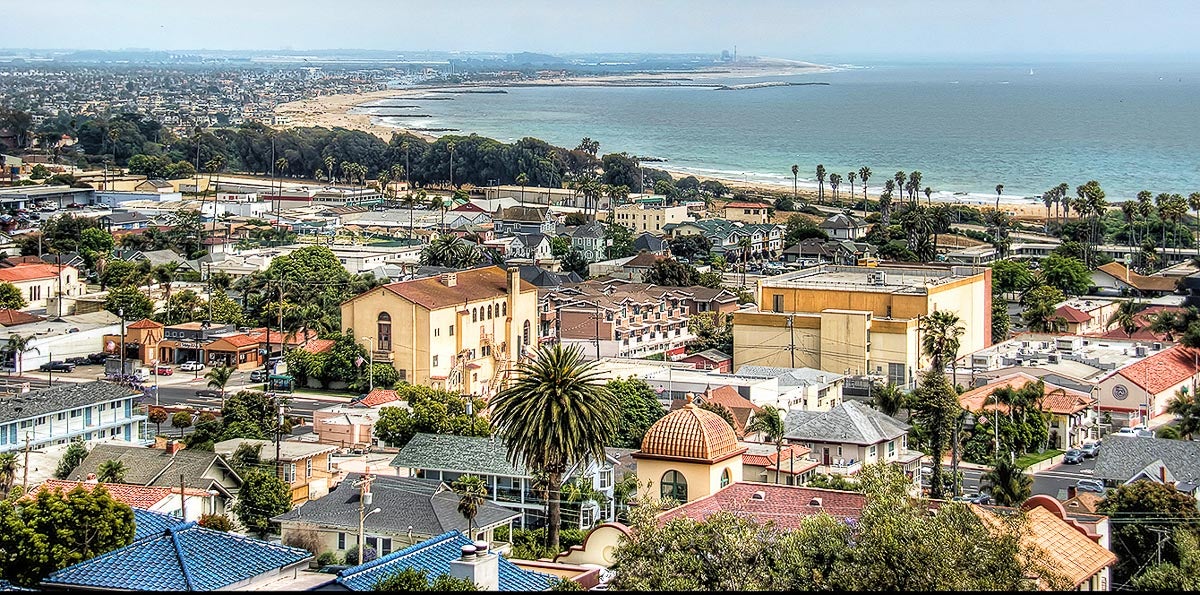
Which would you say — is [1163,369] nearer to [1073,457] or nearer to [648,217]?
[1073,457]

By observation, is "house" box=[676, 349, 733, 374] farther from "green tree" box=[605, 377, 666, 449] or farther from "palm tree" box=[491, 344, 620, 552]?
"palm tree" box=[491, 344, 620, 552]

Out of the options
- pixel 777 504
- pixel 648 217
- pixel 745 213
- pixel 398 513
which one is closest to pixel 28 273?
pixel 398 513

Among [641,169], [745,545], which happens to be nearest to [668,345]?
[745,545]

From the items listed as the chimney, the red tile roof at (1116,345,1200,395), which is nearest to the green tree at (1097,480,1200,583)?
the chimney

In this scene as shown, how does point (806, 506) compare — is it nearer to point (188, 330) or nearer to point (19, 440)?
point (19, 440)

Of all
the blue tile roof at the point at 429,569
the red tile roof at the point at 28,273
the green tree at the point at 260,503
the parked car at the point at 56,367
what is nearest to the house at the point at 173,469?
the green tree at the point at 260,503

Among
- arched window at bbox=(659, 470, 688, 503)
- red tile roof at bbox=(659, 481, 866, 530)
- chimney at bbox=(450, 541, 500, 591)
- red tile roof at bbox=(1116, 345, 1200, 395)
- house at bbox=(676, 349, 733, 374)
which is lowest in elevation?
house at bbox=(676, 349, 733, 374)
